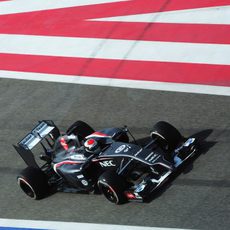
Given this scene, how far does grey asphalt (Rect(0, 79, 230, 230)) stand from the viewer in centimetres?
997

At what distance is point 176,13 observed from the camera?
15.3 metres

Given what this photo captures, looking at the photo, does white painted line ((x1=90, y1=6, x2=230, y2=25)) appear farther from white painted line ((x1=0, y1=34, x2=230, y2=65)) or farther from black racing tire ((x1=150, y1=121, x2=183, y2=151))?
black racing tire ((x1=150, y1=121, x2=183, y2=151))

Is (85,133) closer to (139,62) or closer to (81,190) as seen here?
(81,190)

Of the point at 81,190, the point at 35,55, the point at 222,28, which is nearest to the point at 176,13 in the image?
the point at 222,28

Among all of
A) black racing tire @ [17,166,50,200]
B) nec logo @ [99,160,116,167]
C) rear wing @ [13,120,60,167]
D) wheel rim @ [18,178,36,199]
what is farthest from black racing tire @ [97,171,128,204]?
rear wing @ [13,120,60,167]

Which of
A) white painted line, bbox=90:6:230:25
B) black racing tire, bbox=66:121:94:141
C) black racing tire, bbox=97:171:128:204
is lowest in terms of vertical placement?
black racing tire, bbox=97:171:128:204

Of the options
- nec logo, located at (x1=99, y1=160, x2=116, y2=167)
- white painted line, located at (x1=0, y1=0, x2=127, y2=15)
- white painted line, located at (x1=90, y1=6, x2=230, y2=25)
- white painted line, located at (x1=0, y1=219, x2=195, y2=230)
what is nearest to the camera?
white painted line, located at (x1=0, y1=219, x2=195, y2=230)

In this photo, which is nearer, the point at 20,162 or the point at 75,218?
the point at 75,218

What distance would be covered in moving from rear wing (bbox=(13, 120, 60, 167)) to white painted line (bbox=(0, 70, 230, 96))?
253cm

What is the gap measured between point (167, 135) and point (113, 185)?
1.52 metres

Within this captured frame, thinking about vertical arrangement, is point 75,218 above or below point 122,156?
below

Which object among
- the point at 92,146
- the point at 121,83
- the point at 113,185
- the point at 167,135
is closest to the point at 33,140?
the point at 92,146

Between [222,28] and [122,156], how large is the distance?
5474 millimetres

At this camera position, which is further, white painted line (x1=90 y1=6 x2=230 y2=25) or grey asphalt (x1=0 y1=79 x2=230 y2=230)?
white painted line (x1=90 y1=6 x2=230 y2=25)
